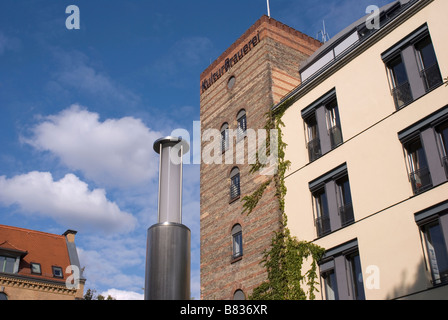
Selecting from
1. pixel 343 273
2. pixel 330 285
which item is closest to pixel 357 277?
pixel 343 273

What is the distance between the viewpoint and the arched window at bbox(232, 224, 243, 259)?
908 inches

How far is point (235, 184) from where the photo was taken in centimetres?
2473

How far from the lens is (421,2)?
17453 millimetres

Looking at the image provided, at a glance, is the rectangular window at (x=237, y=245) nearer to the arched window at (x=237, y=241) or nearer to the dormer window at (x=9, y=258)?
the arched window at (x=237, y=241)

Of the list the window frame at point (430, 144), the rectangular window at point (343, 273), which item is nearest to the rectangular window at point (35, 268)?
the rectangular window at point (343, 273)

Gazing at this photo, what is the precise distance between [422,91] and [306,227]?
691 centimetres

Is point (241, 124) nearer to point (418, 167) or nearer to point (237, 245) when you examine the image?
point (237, 245)

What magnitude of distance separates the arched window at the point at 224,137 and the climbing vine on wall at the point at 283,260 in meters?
3.77

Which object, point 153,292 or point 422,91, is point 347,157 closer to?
point 422,91

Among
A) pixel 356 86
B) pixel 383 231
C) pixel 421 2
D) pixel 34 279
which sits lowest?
pixel 383 231

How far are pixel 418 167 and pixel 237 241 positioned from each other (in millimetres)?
9861

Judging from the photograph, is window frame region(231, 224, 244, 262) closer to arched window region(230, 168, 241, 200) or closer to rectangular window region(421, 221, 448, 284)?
arched window region(230, 168, 241, 200)

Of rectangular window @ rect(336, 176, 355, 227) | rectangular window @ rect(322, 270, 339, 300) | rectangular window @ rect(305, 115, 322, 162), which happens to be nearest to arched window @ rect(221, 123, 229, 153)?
rectangular window @ rect(305, 115, 322, 162)

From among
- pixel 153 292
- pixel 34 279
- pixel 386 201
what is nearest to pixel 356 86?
pixel 386 201
